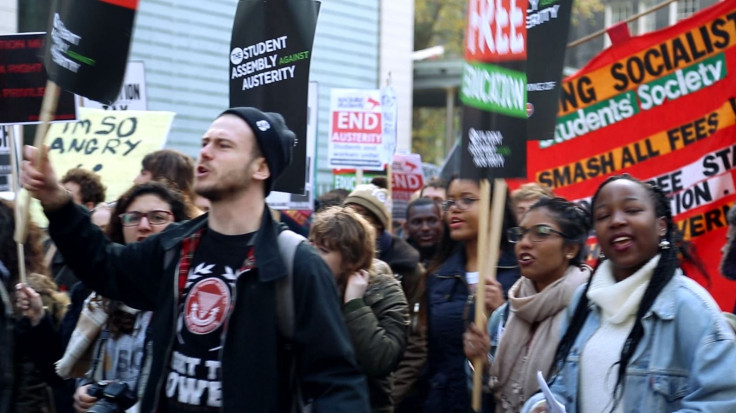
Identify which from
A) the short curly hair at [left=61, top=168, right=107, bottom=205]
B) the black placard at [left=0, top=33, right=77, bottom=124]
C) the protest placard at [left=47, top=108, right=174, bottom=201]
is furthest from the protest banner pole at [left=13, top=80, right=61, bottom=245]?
the protest placard at [left=47, top=108, right=174, bottom=201]

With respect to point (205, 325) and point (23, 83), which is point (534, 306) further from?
point (23, 83)

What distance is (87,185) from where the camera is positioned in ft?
25.4

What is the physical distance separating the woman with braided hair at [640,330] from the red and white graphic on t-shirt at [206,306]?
1258 mm

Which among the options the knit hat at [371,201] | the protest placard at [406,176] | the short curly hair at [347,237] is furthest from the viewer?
the protest placard at [406,176]

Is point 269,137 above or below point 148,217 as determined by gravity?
above

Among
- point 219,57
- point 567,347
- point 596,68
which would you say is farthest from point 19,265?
point 219,57

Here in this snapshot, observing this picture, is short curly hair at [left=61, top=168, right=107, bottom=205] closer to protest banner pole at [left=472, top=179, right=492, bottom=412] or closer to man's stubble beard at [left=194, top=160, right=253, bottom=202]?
protest banner pole at [left=472, top=179, right=492, bottom=412]

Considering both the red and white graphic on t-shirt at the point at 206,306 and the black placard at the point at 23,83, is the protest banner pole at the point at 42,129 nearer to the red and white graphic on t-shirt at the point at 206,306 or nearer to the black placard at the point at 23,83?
the red and white graphic on t-shirt at the point at 206,306

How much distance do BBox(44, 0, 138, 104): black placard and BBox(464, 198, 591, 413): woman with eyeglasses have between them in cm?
183

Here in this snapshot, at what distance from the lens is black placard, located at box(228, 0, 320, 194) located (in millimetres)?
5941

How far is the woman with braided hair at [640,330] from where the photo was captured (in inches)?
155

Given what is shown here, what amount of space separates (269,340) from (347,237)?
191cm

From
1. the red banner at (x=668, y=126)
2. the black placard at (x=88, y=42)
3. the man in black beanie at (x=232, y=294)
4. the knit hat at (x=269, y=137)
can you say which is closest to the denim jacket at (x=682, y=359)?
the man in black beanie at (x=232, y=294)

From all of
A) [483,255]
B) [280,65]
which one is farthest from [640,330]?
[280,65]
